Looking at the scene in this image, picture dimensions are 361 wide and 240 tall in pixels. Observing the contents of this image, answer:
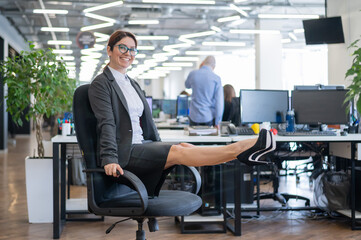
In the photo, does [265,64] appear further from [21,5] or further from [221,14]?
[21,5]

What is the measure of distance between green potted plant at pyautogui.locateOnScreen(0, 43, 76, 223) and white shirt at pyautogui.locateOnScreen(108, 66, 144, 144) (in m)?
1.70

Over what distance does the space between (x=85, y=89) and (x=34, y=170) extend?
1898 millimetres

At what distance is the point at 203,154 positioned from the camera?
2570 millimetres

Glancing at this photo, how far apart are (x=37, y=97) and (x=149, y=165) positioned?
7.75 feet

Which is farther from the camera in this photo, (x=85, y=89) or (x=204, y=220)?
(x=204, y=220)

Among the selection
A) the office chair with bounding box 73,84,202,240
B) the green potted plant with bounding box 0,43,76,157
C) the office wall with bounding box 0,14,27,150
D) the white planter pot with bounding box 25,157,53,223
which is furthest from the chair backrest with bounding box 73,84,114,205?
the office wall with bounding box 0,14,27,150

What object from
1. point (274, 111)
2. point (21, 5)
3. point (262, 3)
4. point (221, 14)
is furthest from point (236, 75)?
point (274, 111)

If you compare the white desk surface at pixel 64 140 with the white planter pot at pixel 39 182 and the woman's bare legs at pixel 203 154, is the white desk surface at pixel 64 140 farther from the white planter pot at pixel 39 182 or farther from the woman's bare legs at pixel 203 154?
the woman's bare legs at pixel 203 154

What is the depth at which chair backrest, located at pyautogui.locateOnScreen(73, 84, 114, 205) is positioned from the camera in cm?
238

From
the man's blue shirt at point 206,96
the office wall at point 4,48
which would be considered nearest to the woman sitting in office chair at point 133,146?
the man's blue shirt at point 206,96

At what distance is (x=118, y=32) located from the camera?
2.75 metres

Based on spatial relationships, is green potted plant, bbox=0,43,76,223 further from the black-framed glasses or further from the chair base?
the chair base

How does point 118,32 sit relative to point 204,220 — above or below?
above

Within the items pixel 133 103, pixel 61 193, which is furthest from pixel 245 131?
pixel 61 193
